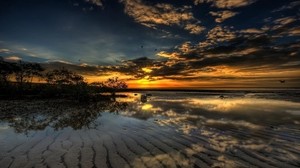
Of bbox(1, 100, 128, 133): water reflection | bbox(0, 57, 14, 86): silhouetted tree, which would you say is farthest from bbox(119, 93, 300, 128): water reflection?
bbox(0, 57, 14, 86): silhouetted tree

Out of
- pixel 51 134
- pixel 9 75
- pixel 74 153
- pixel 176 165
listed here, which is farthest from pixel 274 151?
pixel 9 75

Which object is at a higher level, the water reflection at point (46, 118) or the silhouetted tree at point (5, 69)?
the silhouetted tree at point (5, 69)

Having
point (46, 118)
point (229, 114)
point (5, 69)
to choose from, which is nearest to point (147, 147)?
point (46, 118)

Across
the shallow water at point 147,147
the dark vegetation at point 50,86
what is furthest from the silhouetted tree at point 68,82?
the shallow water at point 147,147

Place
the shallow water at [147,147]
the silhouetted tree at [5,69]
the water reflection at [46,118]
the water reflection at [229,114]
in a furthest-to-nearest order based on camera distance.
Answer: the silhouetted tree at [5,69] < the water reflection at [229,114] < the water reflection at [46,118] < the shallow water at [147,147]

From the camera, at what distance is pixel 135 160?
6211 mm

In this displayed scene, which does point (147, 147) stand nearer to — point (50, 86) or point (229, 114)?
point (229, 114)

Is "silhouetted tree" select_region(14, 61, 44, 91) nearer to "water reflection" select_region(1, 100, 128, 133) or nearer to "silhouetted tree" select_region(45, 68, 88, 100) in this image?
"silhouetted tree" select_region(45, 68, 88, 100)

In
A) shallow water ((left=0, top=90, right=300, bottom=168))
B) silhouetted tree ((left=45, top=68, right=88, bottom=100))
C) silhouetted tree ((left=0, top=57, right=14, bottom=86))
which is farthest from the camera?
silhouetted tree ((left=0, top=57, right=14, bottom=86))

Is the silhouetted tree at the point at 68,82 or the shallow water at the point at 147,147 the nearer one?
the shallow water at the point at 147,147

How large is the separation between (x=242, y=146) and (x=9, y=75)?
66567 millimetres

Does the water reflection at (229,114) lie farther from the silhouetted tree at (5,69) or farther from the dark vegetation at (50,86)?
the silhouetted tree at (5,69)

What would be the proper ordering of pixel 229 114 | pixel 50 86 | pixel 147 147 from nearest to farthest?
1. pixel 147 147
2. pixel 229 114
3. pixel 50 86

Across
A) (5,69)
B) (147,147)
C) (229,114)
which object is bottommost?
(147,147)
